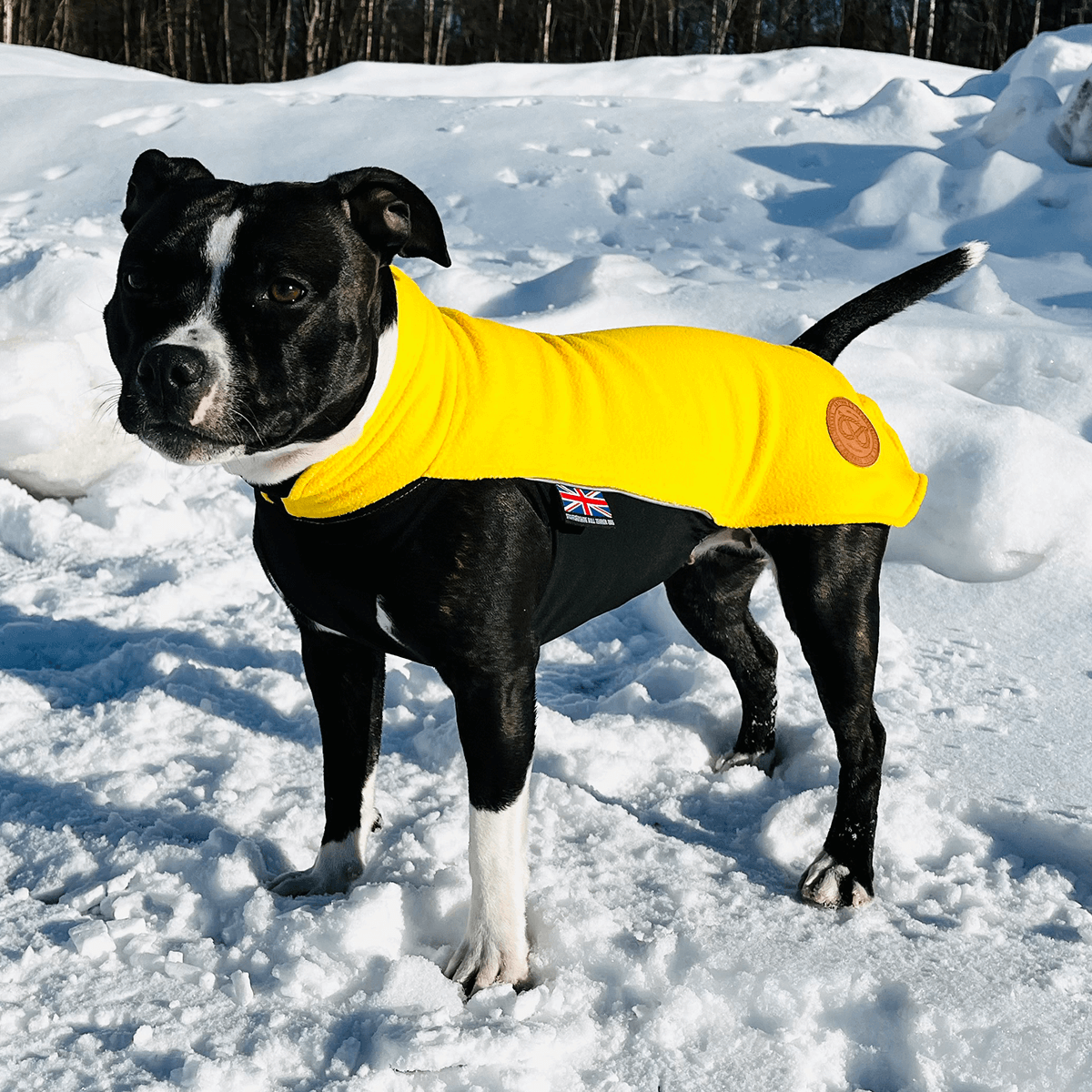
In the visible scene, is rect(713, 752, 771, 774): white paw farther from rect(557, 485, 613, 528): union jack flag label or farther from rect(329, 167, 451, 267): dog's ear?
rect(329, 167, 451, 267): dog's ear

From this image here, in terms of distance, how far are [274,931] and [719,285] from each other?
483cm

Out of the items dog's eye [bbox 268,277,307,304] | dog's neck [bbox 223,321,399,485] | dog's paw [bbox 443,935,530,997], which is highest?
dog's eye [bbox 268,277,307,304]

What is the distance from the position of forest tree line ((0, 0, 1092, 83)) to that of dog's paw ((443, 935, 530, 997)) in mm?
21849

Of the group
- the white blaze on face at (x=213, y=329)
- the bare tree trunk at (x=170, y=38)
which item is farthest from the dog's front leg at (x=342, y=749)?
the bare tree trunk at (x=170, y=38)

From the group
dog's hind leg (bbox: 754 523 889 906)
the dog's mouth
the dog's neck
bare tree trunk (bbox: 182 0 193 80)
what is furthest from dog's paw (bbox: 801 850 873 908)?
bare tree trunk (bbox: 182 0 193 80)

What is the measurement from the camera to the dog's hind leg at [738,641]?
126 inches

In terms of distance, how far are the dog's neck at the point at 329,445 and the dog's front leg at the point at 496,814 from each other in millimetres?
513

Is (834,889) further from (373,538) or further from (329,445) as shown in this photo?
(329,445)

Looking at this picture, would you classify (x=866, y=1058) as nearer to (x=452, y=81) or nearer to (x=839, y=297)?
(x=839, y=297)

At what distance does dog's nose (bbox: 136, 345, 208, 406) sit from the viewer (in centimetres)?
187

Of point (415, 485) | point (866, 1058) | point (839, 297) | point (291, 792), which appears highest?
point (415, 485)

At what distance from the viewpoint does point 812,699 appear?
3.52 metres

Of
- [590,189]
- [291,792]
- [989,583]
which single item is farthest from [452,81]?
[291,792]

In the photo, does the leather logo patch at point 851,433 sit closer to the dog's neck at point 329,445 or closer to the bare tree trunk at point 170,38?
the dog's neck at point 329,445
